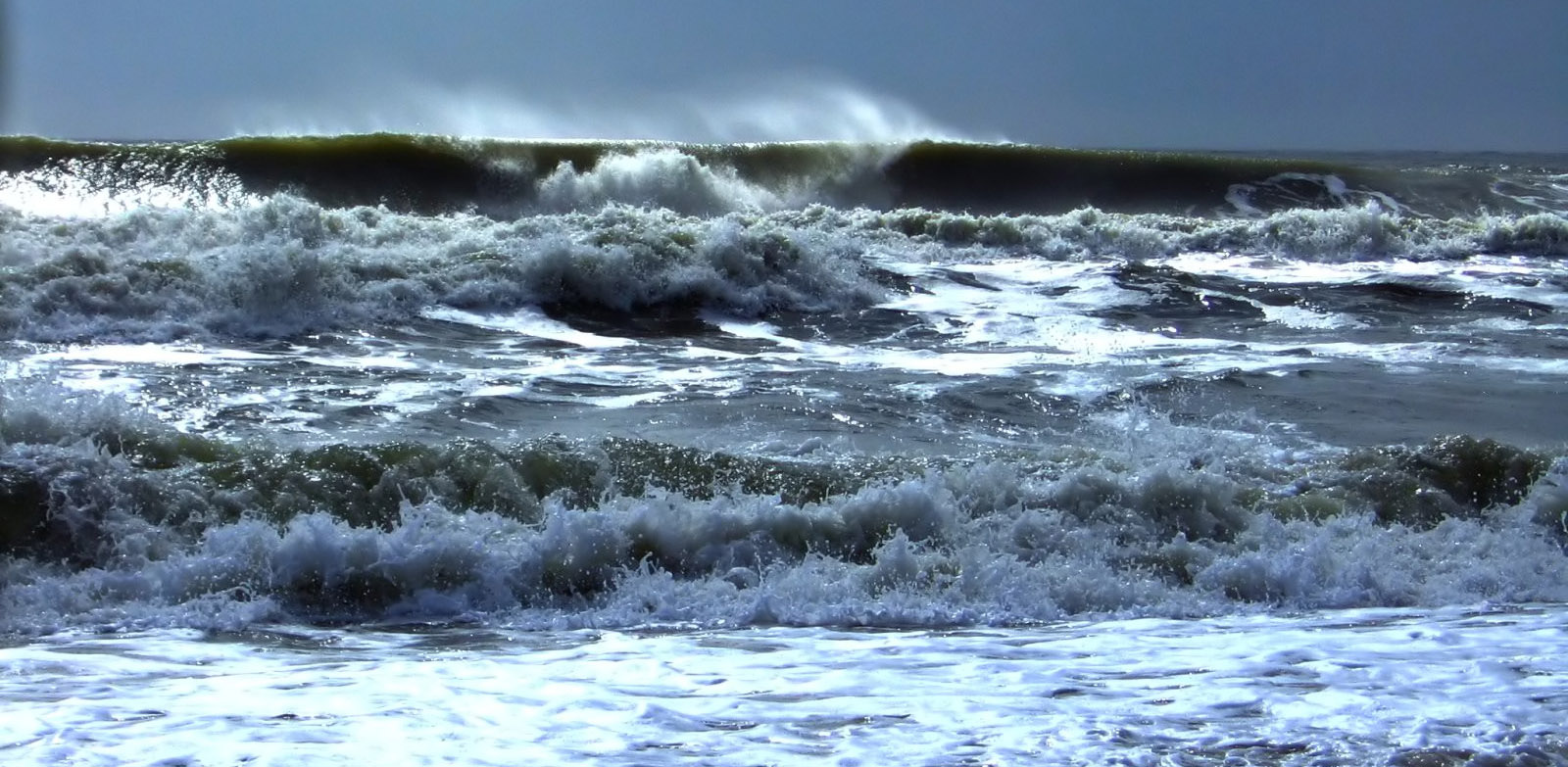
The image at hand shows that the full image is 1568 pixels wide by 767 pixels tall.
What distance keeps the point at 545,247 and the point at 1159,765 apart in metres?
9.57

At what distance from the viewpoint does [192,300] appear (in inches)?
403

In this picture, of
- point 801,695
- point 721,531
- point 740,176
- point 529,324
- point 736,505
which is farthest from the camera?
point 740,176

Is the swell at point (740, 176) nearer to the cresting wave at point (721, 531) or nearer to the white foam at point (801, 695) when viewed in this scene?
the cresting wave at point (721, 531)

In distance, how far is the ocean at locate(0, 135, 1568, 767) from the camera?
3.80 meters

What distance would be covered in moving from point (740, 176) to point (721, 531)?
15354 millimetres

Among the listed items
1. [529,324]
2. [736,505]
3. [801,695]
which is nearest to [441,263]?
[529,324]

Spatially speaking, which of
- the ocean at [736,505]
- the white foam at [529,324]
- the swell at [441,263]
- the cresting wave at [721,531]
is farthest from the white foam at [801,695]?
the swell at [441,263]

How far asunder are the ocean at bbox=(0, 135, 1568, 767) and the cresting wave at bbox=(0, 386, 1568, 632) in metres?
0.02

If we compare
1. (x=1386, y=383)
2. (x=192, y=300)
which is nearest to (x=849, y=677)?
(x=1386, y=383)

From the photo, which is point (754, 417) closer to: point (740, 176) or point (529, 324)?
point (529, 324)

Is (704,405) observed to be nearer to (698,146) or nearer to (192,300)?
(192,300)

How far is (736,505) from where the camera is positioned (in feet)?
19.8

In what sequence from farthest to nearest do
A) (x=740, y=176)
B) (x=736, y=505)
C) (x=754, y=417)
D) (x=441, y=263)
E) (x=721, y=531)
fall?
(x=740, y=176), (x=441, y=263), (x=754, y=417), (x=736, y=505), (x=721, y=531)

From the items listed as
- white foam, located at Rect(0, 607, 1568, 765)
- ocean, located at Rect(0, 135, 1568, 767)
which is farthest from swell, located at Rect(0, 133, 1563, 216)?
white foam, located at Rect(0, 607, 1568, 765)
